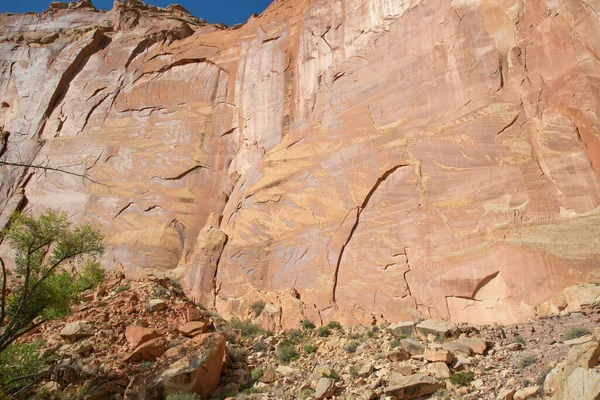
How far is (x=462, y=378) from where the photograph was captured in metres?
8.89

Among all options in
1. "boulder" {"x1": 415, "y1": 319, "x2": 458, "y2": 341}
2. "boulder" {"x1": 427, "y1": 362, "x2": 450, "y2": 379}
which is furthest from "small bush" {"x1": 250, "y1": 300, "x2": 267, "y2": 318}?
"boulder" {"x1": 427, "y1": 362, "x2": 450, "y2": 379}

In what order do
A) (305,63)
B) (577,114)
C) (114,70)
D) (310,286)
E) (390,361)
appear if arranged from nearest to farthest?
(390,361) → (577,114) → (310,286) → (305,63) → (114,70)

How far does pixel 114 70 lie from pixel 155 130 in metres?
5.52

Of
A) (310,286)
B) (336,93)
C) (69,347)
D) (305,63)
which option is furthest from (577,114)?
(69,347)

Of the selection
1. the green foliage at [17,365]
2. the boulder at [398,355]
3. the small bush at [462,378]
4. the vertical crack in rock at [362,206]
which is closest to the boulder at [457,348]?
the boulder at [398,355]

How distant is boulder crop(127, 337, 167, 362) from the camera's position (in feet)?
38.3

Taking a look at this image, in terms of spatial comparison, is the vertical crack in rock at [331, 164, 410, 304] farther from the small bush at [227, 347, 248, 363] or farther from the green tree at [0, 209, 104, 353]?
the green tree at [0, 209, 104, 353]

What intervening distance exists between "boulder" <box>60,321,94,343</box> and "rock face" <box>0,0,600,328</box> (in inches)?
168

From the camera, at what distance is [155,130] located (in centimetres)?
2189

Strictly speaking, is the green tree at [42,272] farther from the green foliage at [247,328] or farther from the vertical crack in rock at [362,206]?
the vertical crack in rock at [362,206]

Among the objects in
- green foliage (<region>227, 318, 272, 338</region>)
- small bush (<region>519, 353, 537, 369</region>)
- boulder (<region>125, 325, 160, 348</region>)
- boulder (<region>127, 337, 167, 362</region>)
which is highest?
boulder (<region>125, 325, 160, 348</region>)

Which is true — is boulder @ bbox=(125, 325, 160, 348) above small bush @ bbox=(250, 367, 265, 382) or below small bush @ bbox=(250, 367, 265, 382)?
above

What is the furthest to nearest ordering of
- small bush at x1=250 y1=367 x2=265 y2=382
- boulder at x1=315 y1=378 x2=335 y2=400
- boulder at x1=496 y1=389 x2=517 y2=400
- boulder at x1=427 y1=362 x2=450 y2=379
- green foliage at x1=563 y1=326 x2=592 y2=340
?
small bush at x1=250 y1=367 x2=265 y2=382 < boulder at x1=315 y1=378 x2=335 y2=400 < boulder at x1=427 y1=362 x2=450 y2=379 < green foliage at x1=563 y1=326 x2=592 y2=340 < boulder at x1=496 y1=389 x2=517 y2=400

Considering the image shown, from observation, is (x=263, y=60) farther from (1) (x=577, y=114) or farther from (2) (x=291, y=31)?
(1) (x=577, y=114)
